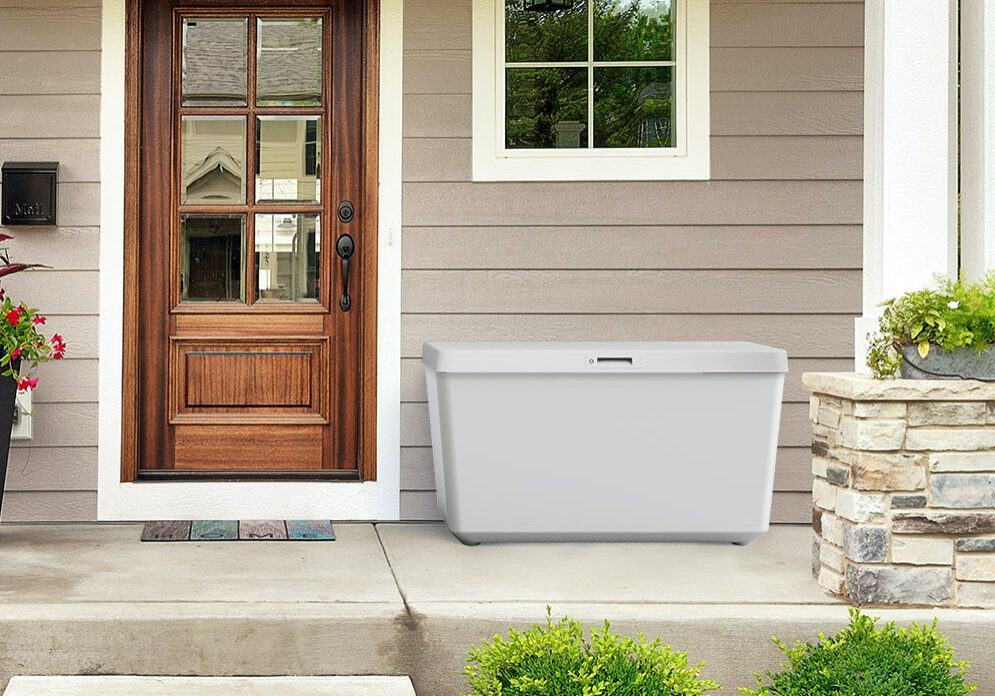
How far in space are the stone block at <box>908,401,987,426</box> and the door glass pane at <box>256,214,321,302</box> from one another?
1975 millimetres

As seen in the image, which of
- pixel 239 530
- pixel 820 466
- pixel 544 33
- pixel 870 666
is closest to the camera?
pixel 870 666

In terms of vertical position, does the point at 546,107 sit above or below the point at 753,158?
above

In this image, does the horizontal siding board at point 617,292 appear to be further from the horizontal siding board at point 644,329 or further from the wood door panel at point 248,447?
the wood door panel at point 248,447

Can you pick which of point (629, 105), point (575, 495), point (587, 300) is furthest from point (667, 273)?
point (575, 495)

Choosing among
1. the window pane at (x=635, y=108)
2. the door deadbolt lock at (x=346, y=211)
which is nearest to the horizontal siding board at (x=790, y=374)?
the door deadbolt lock at (x=346, y=211)

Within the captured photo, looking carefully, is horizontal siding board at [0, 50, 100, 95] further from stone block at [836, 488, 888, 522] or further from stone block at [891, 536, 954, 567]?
stone block at [891, 536, 954, 567]

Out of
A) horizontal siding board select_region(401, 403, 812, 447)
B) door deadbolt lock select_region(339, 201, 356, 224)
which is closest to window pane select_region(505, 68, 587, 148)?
door deadbolt lock select_region(339, 201, 356, 224)

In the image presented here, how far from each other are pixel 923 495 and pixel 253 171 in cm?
232

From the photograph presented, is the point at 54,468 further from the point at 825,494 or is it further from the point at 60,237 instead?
the point at 825,494

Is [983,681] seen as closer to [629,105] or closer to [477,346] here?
[477,346]

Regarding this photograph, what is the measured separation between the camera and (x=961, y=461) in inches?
102

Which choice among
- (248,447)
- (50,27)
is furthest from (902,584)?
(50,27)

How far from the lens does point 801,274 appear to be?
3654 mm

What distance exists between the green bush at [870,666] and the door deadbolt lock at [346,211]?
2018 mm
